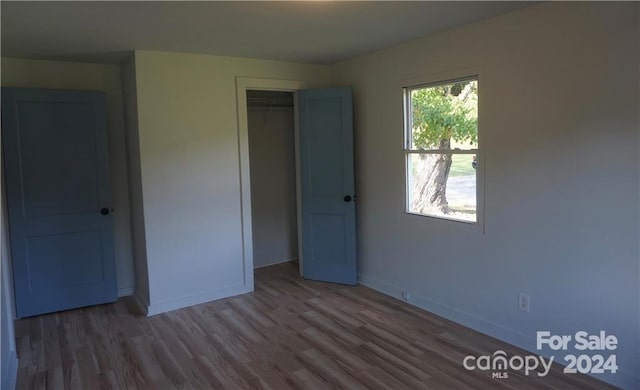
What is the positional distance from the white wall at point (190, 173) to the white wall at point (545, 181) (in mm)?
1605

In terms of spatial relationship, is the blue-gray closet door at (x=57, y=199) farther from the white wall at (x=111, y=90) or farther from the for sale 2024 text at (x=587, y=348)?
the for sale 2024 text at (x=587, y=348)

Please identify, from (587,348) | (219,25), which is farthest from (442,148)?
(219,25)

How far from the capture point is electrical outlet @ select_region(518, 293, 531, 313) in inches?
119

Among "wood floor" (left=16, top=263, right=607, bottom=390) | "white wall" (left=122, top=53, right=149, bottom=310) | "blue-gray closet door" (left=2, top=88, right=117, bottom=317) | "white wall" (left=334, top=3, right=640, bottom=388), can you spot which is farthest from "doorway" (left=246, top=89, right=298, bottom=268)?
"white wall" (left=334, top=3, right=640, bottom=388)

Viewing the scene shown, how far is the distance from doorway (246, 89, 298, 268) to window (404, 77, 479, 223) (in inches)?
75.9

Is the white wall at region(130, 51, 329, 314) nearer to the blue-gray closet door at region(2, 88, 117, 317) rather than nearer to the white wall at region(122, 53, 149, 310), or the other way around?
the white wall at region(122, 53, 149, 310)

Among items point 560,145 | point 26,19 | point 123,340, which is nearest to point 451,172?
point 560,145

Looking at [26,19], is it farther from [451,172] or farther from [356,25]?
[451,172]

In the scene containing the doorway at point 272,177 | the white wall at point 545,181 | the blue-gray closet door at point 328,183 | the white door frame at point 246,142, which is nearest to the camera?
the white wall at point 545,181

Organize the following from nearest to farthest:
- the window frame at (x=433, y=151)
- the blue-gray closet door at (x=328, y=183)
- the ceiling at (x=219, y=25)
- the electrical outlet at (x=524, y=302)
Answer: the ceiling at (x=219, y=25)
the electrical outlet at (x=524, y=302)
the window frame at (x=433, y=151)
the blue-gray closet door at (x=328, y=183)

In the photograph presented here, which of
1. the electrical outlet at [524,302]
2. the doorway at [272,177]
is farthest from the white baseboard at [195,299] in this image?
the electrical outlet at [524,302]

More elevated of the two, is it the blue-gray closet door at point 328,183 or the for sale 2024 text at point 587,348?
the blue-gray closet door at point 328,183

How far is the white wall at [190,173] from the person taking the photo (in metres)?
3.82

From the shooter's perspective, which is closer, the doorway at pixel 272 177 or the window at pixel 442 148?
the window at pixel 442 148
